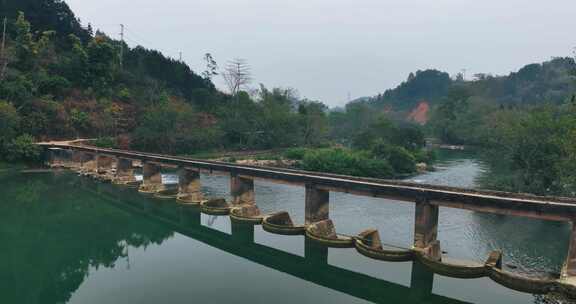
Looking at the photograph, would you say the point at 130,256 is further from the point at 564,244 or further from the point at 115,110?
the point at 115,110

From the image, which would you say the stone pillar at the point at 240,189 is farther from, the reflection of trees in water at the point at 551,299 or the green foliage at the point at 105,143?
the green foliage at the point at 105,143

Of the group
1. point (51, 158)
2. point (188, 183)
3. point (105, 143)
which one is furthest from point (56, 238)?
point (105, 143)

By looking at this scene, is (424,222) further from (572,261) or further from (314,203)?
(314,203)

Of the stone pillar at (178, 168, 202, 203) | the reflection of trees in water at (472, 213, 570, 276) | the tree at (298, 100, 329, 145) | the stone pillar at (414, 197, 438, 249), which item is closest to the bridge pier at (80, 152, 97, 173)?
the stone pillar at (178, 168, 202, 203)

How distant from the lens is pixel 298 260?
25.4 meters

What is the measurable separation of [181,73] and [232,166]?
2632 inches

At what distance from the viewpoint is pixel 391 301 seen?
2044 cm

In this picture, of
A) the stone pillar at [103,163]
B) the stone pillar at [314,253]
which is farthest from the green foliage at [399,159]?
the stone pillar at [103,163]

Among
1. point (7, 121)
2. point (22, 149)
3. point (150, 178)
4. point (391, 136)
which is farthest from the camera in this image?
point (391, 136)

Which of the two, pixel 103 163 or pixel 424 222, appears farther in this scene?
pixel 103 163

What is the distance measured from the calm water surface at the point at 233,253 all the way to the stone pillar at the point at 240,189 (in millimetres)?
2442

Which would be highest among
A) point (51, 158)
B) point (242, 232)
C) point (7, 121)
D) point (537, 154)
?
point (7, 121)

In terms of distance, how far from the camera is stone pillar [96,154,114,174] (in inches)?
2094

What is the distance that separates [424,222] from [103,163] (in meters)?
44.9
